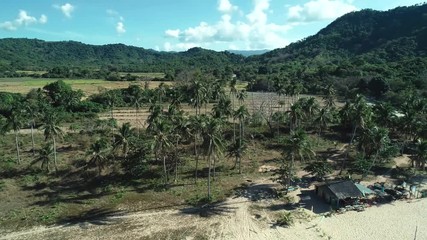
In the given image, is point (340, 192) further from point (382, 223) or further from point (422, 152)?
point (422, 152)

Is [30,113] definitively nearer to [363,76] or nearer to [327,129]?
[327,129]

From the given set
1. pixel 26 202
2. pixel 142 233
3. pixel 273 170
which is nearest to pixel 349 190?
pixel 273 170

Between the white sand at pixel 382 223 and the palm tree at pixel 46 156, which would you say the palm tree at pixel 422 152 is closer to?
the white sand at pixel 382 223

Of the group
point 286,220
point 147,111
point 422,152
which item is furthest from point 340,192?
point 147,111

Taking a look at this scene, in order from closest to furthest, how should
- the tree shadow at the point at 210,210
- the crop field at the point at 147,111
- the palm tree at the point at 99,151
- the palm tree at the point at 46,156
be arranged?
the tree shadow at the point at 210,210
the palm tree at the point at 99,151
the palm tree at the point at 46,156
the crop field at the point at 147,111

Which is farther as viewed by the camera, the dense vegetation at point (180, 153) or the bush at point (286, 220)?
the dense vegetation at point (180, 153)

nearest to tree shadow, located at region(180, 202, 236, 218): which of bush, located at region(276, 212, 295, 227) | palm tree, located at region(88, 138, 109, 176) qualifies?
bush, located at region(276, 212, 295, 227)

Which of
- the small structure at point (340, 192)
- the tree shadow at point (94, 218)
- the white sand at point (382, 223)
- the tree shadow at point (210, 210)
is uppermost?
the small structure at point (340, 192)

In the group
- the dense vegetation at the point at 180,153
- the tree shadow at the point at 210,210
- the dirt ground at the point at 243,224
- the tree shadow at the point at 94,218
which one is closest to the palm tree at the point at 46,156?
the dense vegetation at the point at 180,153

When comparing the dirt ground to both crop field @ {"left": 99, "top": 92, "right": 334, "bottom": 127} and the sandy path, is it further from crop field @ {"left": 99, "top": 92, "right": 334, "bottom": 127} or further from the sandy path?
crop field @ {"left": 99, "top": 92, "right": 334, "bottom": 127}
